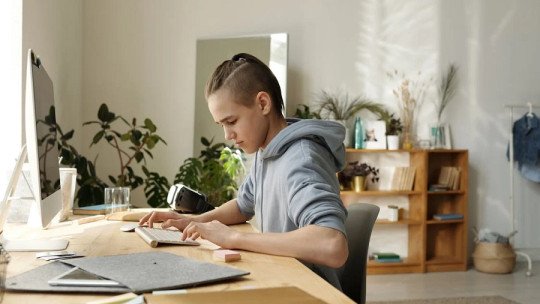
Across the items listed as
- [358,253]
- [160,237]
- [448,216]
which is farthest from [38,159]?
[448,216]

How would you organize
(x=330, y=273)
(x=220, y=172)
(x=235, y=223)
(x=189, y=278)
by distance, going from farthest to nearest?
1. (x=220, y=172)
2. (x=235, y=223)
3. (x=330, y=273)
4. (x=189, y=278)

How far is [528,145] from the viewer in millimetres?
5797

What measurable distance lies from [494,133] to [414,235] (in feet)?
4.15

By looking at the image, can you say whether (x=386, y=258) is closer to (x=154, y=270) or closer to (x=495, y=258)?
(x=495, y=258)

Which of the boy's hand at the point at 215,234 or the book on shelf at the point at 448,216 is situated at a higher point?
the boy's hand at the point at 215,234

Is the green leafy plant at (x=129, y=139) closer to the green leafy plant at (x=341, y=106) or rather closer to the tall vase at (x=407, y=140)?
the green leafy plant at (x=341, y=106)

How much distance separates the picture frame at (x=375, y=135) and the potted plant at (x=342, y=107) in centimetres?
12

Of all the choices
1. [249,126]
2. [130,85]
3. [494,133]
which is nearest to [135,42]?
[130,85]

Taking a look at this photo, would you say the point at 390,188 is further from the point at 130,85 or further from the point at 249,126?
the point at 249,126

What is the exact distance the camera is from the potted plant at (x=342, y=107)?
5539mm

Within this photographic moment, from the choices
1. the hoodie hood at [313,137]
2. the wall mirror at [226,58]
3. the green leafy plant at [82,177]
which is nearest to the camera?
the hoodie hood at [313,137]

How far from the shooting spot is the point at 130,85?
211 inches

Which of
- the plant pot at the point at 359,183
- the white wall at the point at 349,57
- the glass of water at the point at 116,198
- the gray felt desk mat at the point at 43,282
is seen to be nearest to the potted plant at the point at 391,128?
the white wall at the point at 349,57

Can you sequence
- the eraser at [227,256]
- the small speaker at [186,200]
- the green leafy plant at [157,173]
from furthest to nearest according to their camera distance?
the green leafy plant at [157,173]
the small speaker at [186,200]
the eraser at [227,256]
